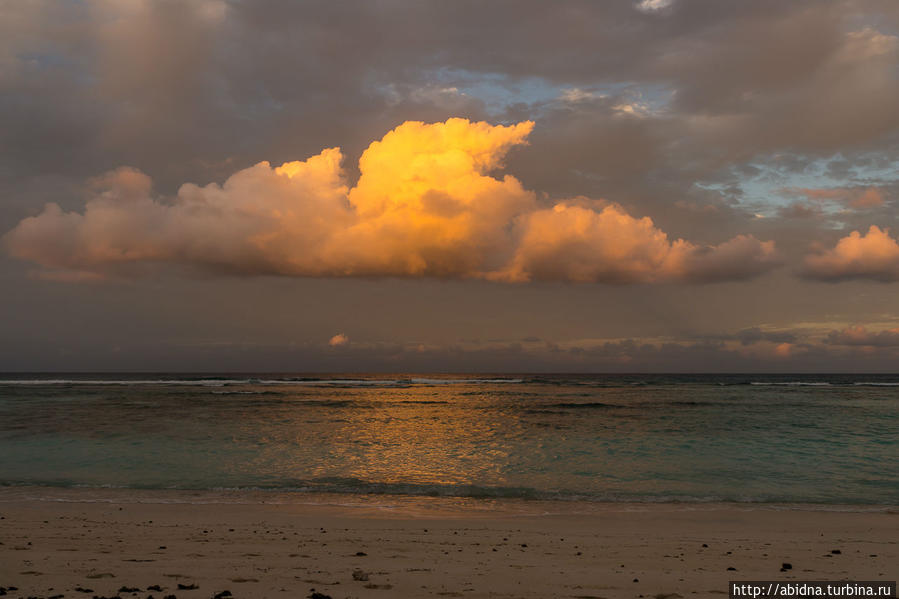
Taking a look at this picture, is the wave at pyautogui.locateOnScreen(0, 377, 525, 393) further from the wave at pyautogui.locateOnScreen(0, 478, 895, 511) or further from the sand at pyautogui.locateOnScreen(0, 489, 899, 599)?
the sand at pyautogui.locateOnScreen(0, 489, 899, 599)

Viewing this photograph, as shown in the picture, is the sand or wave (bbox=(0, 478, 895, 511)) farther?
wave (bbox=(0, 478, 895, 511))

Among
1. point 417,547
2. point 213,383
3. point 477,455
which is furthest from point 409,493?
point 213,383

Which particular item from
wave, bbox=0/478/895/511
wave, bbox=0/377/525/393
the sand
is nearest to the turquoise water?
wave, bbox=0/478/895/511

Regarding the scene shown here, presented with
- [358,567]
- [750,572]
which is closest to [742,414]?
[750,572]

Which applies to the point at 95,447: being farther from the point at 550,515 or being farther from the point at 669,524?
the point at 669,524

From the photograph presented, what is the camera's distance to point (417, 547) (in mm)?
9555

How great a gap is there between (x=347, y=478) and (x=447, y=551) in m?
7.88

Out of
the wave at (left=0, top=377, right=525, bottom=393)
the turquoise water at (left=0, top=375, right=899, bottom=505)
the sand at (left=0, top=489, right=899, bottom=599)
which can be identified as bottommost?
the wave at (left=0, top=377, right=525, bottom=393)

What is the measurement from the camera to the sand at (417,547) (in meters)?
7.49

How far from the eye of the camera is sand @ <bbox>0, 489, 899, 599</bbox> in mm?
7492

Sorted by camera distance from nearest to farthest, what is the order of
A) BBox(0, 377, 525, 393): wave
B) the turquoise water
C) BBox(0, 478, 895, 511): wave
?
BBox(0, 478, 895, 511): wave, the turquoise water, BBox(0, 377, 525, 393): wave

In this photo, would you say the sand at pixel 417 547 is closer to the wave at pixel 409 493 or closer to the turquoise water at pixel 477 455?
the wave at pixel 409 493

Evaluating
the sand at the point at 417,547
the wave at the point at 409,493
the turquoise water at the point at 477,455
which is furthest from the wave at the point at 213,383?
the sand at the point at 417,547

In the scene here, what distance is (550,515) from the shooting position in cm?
1259
